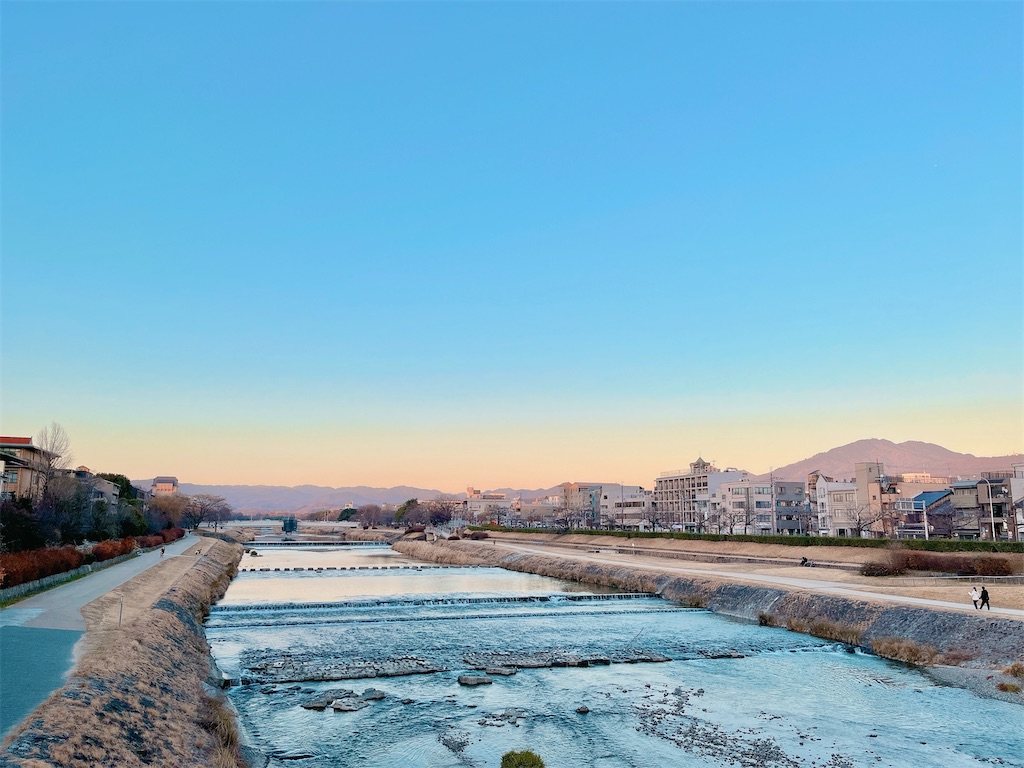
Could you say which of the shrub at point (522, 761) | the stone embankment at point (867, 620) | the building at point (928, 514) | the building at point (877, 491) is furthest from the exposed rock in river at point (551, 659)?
the building at point (877, 491)

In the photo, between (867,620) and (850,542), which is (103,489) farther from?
(867,620)

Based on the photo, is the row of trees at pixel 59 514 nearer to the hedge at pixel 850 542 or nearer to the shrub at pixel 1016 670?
the shrub at pixel 1016 670

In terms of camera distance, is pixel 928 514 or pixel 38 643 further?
pixel 928 514

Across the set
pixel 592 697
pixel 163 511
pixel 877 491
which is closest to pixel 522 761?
pixel 592 697

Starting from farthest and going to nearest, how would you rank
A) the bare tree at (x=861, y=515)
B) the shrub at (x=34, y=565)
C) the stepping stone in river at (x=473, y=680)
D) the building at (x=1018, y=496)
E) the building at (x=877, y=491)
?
the building at (x=877, y=491) < the bare tree at (x=861, y=515) < the building at (x=1018, y=496) < the shrub at (x=34, y=565) < the stepping stone in river at (x=473, y=680)

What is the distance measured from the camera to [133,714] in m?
15.9

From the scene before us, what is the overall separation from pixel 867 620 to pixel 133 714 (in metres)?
29.6

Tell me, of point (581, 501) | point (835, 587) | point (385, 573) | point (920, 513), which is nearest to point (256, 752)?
point (835, 587)

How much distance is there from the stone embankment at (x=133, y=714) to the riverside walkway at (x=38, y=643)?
0.43m

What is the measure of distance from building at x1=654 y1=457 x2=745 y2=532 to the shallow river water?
93164 mm

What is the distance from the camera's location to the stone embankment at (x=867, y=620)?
2555cm

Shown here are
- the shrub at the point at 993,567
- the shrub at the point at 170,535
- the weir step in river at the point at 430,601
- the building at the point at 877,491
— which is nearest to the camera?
the shrub at the point at 993,567

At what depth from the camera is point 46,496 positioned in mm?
64438

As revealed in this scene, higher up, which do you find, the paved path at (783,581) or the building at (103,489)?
the building at (103,489)
